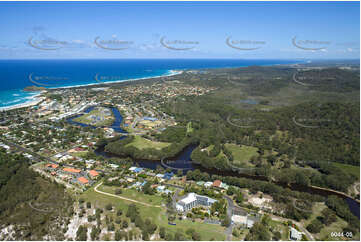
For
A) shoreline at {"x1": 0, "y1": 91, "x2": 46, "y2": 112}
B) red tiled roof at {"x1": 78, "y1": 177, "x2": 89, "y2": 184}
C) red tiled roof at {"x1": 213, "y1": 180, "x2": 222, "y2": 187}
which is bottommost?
red tiled roof at {"x1": 213, "y1": 180, "x2": 222, "y2": 187}

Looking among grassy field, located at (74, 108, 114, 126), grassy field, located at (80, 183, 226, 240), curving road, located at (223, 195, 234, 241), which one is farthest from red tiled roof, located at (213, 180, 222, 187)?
grassy field, located at (74, 108, 114, 126)

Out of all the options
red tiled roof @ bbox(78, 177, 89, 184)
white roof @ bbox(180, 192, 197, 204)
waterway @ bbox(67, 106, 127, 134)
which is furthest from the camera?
waterway @ bbox(67, 106, 127, 134)

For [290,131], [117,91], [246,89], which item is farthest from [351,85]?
[117,91]

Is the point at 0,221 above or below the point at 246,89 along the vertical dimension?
below

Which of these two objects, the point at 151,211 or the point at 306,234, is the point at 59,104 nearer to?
the point at 151,211

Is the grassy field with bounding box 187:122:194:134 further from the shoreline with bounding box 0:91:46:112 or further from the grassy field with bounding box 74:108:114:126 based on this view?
the shoreline with bounding box 0:91:46:112

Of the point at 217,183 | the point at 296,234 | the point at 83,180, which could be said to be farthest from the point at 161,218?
the point at 83,180

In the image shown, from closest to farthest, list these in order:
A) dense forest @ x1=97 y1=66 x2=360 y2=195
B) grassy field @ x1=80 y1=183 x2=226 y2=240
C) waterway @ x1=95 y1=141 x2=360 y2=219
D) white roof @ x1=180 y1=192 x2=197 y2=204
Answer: grassy field @ x1=80 y1=183 x2=226 y2=240, white roof @ x1=180 y1=192 x2=197 y2=204, waterway @ x1=95 y1=141 x2=360 y2=219, dense forest @ x1=97 y1=66 x2=360 y2=195

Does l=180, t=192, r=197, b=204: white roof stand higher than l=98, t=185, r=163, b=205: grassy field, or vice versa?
l=180, t=192, r=197, b=204: white roof
